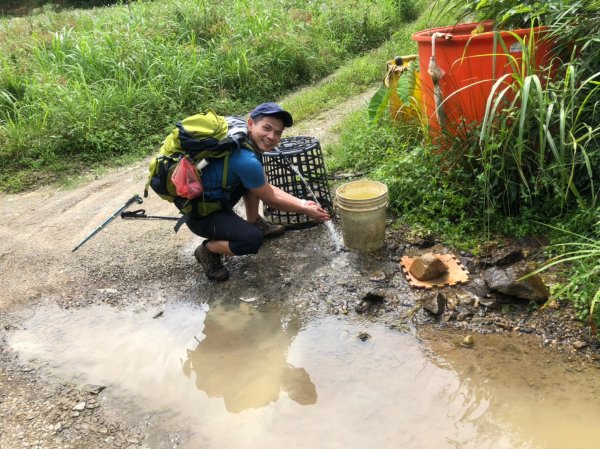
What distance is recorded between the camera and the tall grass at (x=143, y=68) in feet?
20.7

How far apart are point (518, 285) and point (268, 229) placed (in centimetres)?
191

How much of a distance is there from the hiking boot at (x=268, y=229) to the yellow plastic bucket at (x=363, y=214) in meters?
0.57

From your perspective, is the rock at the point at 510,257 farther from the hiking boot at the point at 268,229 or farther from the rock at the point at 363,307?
the hiking boot at the point at 268,229

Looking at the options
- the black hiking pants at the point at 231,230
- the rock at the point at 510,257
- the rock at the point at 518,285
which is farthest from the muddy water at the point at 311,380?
the rock at the point at 510,257

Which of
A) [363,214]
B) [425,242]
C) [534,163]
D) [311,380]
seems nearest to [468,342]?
[311,380]

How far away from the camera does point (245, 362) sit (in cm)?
296

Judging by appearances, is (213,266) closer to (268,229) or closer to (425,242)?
(268,229)

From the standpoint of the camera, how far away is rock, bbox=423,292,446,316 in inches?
120

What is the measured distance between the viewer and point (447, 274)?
3.37 meters

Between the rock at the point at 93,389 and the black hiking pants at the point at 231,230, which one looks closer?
the rock at the point at 93,389

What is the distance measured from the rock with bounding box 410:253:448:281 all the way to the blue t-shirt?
3.71 feet

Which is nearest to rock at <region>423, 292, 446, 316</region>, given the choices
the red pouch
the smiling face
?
the smiling face

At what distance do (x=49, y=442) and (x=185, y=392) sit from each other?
68 centimetres

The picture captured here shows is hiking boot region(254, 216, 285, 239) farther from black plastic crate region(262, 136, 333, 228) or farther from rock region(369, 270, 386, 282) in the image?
rock region(369, 270, 386, 282)
